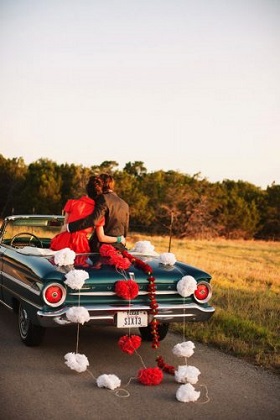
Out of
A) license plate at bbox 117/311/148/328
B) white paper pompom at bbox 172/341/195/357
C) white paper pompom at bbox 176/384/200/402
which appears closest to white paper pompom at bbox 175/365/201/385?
white paper pompom at bbox 176/384/200/402

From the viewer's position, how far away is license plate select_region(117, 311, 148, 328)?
557 centimetres

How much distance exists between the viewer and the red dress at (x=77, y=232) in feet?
21.7

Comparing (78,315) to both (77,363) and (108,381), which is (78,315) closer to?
(77,363)

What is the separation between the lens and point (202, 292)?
19.9 feet

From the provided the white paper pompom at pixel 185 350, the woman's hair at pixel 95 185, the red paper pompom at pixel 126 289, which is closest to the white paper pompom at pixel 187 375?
the white paper pompom at pixel 185 350

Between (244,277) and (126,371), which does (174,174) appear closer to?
(244,277)

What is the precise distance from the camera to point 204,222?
145ft

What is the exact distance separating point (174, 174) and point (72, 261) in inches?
2018

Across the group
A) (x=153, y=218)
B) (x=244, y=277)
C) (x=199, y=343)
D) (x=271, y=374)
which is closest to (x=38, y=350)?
(x=199, y=343)

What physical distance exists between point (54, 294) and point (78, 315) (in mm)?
342

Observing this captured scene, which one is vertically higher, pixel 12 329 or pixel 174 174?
pixel 174 174

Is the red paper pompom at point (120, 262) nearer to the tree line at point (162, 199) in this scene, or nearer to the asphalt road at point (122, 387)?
the asphalt road at point (122, 387)

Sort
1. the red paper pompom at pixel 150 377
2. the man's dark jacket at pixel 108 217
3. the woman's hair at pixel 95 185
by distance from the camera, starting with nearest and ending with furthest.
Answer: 1. the red paper pompom at pixel 150 377
2. the man's dark jacket at pixel 108 217
3. the woman's hair at pixel 95 185

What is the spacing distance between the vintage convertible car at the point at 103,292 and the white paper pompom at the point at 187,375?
0.73 m
